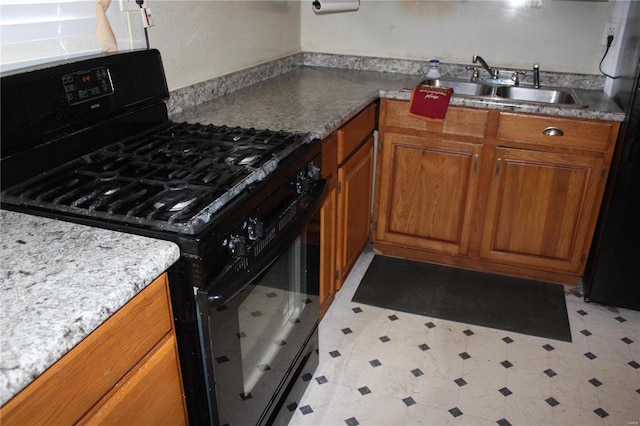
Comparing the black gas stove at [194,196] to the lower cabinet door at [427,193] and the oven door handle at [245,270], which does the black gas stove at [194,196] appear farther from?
the lower cabinet door at [427,193]

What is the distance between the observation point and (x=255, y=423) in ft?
4.66

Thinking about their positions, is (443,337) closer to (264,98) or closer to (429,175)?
(429,175)

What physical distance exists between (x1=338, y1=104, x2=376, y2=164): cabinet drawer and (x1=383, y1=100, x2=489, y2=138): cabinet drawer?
0.30ft

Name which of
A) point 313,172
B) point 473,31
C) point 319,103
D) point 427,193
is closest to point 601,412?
point 427,193

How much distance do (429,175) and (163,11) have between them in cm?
138

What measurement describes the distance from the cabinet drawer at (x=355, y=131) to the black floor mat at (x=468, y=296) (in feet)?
2.33

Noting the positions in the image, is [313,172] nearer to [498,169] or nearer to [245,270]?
[245,270]

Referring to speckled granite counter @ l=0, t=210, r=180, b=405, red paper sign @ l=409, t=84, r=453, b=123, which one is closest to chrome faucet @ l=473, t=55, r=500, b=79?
red paper sign @ l=409, t=84, r=453, b=123

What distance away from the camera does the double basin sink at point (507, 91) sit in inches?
102

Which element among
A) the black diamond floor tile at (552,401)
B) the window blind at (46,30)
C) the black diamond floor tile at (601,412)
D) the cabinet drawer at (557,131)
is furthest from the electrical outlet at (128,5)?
the black diamond floor tile at (601,412)

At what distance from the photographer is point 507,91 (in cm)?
267

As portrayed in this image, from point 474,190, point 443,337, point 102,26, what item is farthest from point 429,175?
point 102,26

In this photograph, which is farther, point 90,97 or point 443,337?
point 443,337

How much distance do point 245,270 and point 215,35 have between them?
52.6 inches
